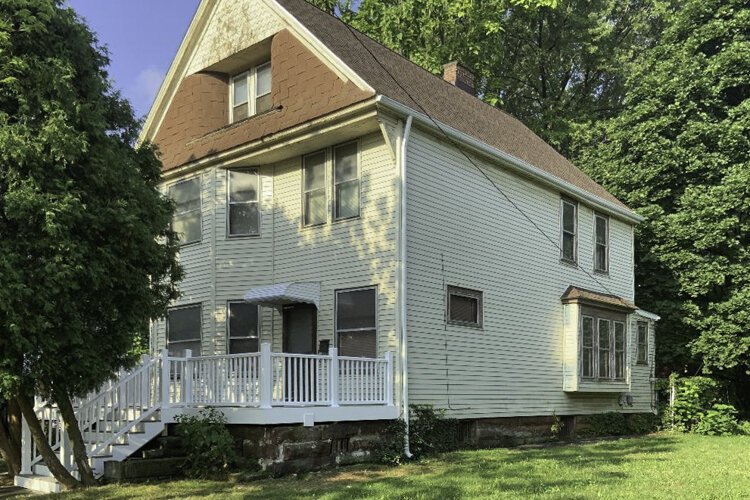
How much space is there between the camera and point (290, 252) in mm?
14320

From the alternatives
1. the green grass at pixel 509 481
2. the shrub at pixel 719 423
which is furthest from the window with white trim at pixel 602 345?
the green grass at pixel 509 481

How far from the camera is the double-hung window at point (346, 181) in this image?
44.4ft

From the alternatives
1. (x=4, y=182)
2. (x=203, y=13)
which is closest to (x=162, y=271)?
(x=4, y=182)

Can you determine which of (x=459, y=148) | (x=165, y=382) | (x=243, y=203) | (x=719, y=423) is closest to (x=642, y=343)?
(x=719, y=423)

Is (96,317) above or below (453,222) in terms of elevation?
below

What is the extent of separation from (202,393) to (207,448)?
1102 millimetres

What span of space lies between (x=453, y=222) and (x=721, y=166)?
1202 centimetres

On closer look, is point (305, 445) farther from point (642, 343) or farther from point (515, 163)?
point (642, 343)

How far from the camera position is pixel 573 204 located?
18.0 meters

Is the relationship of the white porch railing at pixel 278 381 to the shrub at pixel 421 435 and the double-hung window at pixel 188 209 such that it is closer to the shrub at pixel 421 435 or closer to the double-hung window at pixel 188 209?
the shrub at pixel 421 435

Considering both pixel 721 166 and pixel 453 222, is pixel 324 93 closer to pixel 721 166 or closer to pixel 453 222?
pixel 453 222

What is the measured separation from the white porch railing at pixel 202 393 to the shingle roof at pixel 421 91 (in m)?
Answer: 4.78

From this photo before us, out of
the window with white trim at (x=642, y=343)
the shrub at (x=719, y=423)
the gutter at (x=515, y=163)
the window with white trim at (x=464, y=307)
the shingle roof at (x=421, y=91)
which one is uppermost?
the shingle roof at (x=421, y=91)

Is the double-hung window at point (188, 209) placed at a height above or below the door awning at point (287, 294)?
above
